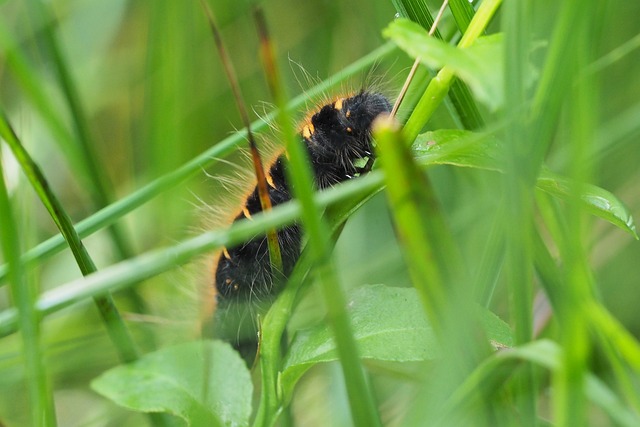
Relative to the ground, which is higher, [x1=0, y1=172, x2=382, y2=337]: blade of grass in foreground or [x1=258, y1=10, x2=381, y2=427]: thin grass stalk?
[x1=0, y1=172, x2=382, y2=337]: blade of grass in foreground

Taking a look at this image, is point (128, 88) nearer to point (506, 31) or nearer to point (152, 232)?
point (152, 232)

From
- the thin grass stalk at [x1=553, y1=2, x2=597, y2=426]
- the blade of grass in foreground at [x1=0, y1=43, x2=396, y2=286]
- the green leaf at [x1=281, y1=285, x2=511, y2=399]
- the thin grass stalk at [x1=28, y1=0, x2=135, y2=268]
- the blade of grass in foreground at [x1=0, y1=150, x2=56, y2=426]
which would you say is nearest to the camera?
the thin grass stalk at [x1=553, y1=2, x2=597, y2=426]

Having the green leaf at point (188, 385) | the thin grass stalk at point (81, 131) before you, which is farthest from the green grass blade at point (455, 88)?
the thin grass stalk at point (81, 131)

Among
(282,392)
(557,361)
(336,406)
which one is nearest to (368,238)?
(336,406)

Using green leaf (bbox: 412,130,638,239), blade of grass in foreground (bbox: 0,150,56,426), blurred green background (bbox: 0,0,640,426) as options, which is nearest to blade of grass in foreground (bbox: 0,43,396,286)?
blurred green background (bbox: 0,0,640,426)

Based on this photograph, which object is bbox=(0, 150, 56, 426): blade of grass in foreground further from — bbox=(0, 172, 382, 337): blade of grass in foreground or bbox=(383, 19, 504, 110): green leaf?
bbox=(383, 19, 504, 110): green leaf

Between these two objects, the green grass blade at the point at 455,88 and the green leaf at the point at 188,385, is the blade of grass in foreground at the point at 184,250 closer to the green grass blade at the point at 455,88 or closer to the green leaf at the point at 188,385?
the green leaf at the point at 188,385

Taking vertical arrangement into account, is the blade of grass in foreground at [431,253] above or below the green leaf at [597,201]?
below
